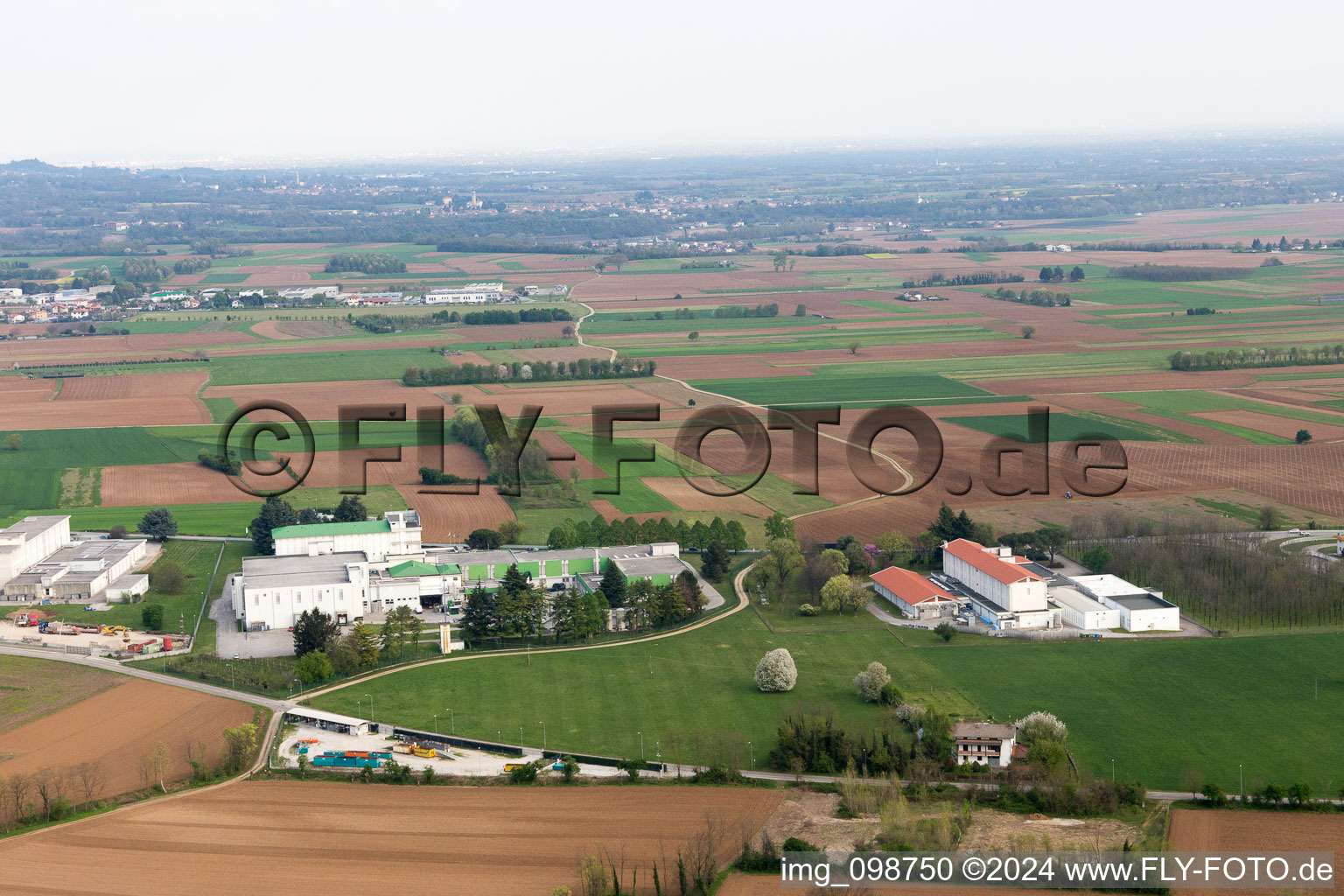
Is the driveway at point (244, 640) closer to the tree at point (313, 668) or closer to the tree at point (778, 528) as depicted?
the tree at point (313, 668)

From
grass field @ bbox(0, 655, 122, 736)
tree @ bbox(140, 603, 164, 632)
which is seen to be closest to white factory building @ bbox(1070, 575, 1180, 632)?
tree @ bbox(140, 603, 164, 632)

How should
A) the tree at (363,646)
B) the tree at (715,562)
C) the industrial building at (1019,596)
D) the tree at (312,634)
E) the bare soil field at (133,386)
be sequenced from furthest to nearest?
the bare soil field at (133,386) < the tree at (715,562) < the industrial building at (1019,596) < the tree at (312,634) < the tree at (363,646)

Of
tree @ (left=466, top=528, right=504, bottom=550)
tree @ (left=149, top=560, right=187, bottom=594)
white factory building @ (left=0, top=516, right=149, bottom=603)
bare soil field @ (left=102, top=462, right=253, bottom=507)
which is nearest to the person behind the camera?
white factory building @ (left=0, top=516, right=149, bottom=603)

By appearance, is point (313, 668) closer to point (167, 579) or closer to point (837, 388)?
point (167, 579)

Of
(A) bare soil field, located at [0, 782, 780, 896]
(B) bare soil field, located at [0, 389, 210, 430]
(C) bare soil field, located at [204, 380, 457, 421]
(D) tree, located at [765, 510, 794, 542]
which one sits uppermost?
(C) bare soil field, located at [204, 380, 457, 421]

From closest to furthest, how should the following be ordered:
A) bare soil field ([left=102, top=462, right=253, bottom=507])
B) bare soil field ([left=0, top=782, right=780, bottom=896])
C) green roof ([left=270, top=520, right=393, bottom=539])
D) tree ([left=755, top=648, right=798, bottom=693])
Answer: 1. bare soil field ([left=0, top=782, right=780, bottom=896])
2. tree ([left=755, top=648, right=798, bottom=693])
3. green roof ([left=270, top=520, right=393, bottom=539])
4. bare soil field ([left=102, top=462, right=253, bottom=507])

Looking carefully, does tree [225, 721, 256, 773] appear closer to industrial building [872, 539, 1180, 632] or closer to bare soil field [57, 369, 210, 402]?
industrial building [872, 539, 1180, 632]

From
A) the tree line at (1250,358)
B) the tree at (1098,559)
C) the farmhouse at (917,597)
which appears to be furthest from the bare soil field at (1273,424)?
the farmhouse at (917,597)
